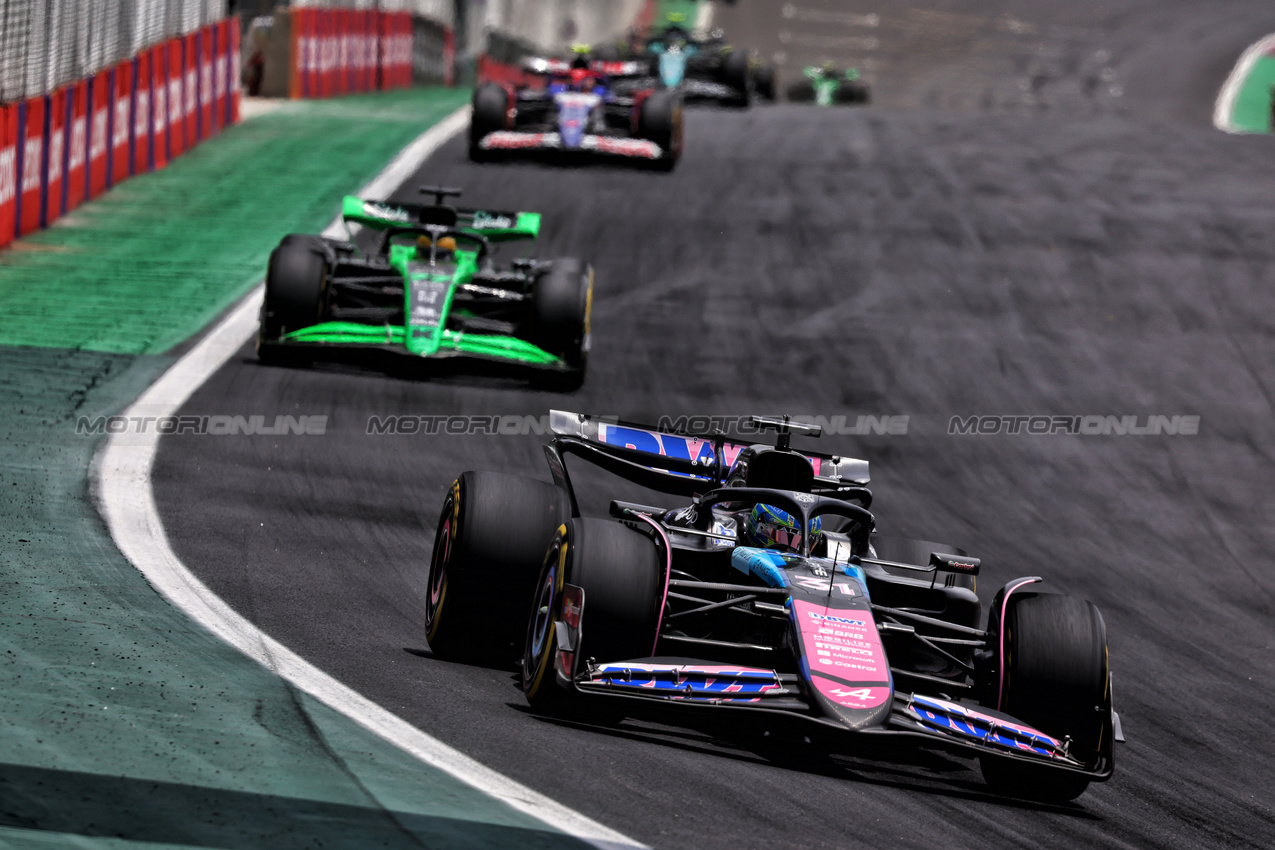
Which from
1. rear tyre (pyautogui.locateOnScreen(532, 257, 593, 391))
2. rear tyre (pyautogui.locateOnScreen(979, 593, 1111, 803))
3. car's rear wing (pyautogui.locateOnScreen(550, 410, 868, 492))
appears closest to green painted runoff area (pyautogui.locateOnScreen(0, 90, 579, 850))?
car's rear wing (pyautogui.locateOnScreen(550, 410, 868, 492))

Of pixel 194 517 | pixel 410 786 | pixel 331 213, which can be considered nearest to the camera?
pixel 410 786

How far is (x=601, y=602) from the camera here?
6227 millimetres

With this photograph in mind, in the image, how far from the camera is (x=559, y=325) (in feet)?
43.2

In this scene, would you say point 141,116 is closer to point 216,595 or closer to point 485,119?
point 485,119

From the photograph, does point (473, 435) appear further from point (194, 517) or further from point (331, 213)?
point (331, 213)

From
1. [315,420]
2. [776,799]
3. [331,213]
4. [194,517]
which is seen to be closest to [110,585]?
[194,517]

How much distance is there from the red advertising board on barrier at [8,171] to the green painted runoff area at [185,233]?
210 millimetres

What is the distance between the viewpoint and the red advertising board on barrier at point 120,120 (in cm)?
1856

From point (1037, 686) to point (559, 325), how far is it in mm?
7290

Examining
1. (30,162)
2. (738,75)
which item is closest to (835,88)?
(738,75)

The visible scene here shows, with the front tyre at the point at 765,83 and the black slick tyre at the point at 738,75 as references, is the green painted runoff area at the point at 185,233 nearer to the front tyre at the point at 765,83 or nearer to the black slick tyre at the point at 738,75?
the black slick tyre at the point at 738,75

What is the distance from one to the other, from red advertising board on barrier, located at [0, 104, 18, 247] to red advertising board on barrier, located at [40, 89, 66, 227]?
30.5 inches

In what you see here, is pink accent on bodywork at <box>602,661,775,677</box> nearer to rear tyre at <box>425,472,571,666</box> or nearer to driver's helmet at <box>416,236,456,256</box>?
rear tyre at <box>425,472,571,666</box>

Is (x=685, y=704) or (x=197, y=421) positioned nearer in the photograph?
(x=685, y=704)
